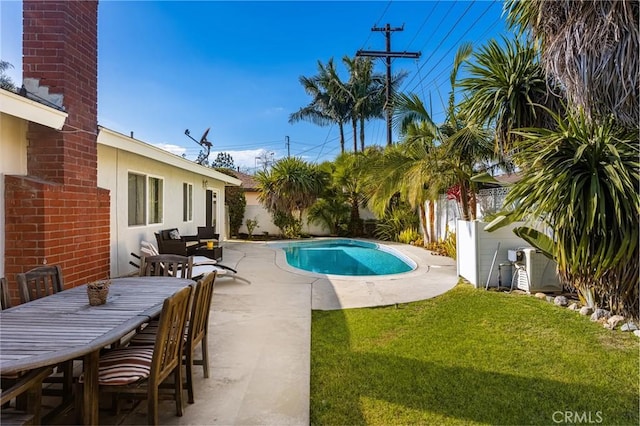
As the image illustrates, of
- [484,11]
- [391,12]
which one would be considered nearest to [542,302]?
[484,11]

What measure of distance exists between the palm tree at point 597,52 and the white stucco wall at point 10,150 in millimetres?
6929

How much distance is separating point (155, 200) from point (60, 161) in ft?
18.7

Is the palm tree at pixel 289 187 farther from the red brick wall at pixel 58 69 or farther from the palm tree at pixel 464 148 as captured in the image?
the red brick wall at pixel 58 69

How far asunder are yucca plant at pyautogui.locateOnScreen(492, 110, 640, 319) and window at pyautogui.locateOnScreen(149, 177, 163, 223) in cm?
918

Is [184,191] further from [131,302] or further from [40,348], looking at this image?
[40,348]

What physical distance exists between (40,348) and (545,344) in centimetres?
529

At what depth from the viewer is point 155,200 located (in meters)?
10.5

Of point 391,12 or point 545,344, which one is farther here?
point 391,12

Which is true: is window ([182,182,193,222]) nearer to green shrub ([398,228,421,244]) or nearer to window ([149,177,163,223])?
window ([149,177,163,223])

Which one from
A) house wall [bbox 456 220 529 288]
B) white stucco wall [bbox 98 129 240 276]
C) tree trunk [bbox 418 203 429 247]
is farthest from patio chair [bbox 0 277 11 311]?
tree trunk [bbox 418 203 429 247]

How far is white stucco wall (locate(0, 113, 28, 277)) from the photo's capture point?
4566 millimetres

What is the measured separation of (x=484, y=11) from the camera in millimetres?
10922

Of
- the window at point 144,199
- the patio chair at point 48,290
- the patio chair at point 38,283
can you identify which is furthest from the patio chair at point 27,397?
the window at point 144,199

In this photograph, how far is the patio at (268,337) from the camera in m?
3.02
